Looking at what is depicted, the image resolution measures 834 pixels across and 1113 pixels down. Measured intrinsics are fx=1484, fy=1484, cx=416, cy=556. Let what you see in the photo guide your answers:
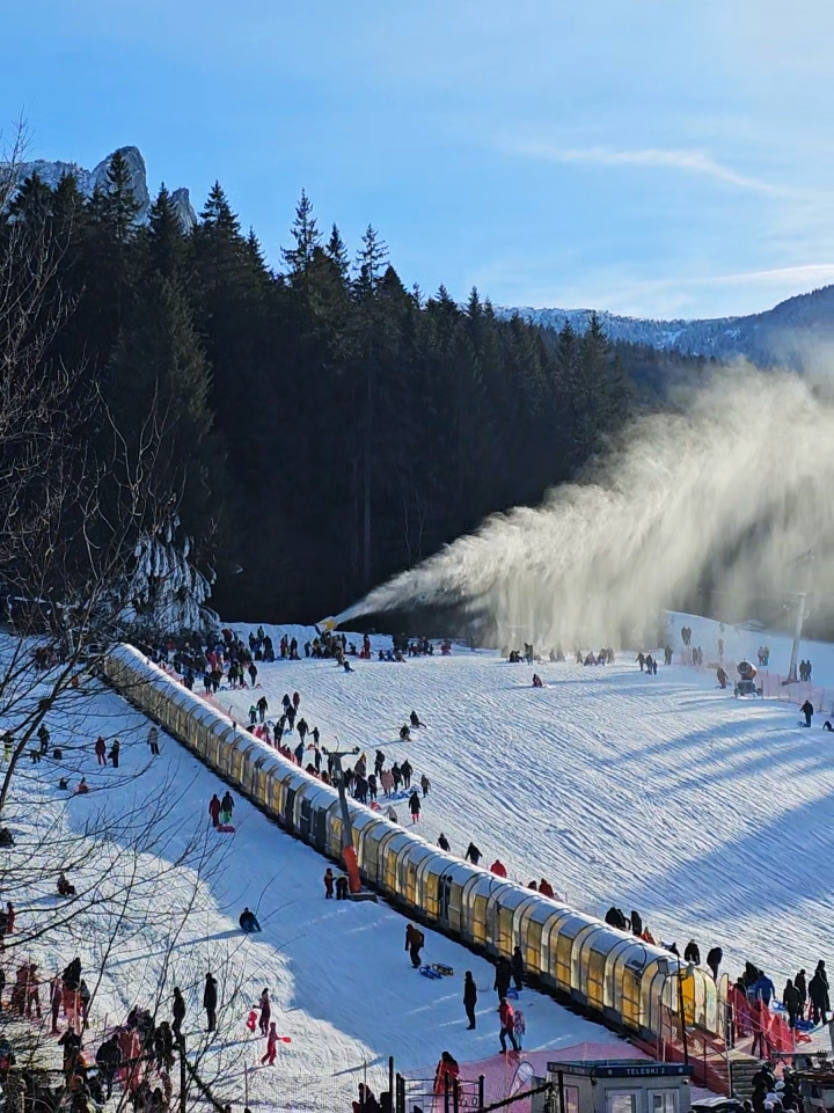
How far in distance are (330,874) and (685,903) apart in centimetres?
756

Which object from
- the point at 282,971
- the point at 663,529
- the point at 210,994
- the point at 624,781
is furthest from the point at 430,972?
the point at 663,529

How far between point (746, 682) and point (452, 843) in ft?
64.2

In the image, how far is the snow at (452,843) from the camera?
67.7 feet

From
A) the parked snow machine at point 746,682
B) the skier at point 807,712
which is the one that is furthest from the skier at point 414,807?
the parked snow machine at point 746,682

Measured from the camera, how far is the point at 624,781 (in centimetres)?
3844

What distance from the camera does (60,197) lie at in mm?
63406

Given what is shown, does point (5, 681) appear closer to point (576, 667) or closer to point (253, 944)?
point (253, 944)

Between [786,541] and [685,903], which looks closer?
[685,903]

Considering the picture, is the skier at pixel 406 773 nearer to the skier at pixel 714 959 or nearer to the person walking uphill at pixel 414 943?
the person walking uphill at pixel 414 943

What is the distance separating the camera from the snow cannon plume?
2469 inches

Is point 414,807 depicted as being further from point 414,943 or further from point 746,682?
point 746,682

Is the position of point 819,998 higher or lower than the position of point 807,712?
lower

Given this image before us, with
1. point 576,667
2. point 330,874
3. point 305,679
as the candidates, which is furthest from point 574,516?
point 330,874

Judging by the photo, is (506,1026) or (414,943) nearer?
(506,1026)
